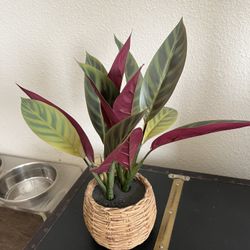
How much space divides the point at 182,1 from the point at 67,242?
0.62m

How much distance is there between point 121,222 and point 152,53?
1.44 ft

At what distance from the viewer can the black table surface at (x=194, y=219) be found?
0.65 metres

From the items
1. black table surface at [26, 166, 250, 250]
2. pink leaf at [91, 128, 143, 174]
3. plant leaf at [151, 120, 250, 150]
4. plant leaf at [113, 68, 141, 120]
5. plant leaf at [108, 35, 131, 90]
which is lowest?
black table surface at [26, 166, 250, 250]

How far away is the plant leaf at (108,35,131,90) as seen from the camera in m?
0.56

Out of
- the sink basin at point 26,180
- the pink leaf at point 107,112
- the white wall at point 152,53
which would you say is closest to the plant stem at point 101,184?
the pink leaf at point 107,112

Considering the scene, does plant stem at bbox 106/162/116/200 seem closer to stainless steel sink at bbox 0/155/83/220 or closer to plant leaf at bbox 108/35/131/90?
plant leaf at bbox 108/35/131/90

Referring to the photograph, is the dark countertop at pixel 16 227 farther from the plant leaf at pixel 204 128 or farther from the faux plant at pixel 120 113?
the plant leaf at pixel 204 128

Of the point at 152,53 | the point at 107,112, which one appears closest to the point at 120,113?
the point at 107,112

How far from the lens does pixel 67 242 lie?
2.23 feet

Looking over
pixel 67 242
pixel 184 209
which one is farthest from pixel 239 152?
pixel 67 242

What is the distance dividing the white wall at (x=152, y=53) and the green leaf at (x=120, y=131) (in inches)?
14.4

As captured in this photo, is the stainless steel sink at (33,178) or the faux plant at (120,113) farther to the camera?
the stainless steel sink at (33,178)

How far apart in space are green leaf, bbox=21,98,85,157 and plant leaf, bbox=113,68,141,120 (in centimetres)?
10

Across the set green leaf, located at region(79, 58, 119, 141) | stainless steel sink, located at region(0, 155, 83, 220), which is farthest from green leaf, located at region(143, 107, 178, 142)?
stainless steel sink, located at region(0, 155, 83, 220)
